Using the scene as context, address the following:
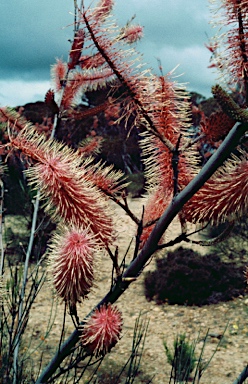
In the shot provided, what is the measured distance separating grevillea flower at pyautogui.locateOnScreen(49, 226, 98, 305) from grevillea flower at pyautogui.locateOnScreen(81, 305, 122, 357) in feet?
0.23

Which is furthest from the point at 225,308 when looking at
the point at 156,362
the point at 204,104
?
the point at 204,104

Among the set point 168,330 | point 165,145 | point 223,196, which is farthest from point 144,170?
point 168,330

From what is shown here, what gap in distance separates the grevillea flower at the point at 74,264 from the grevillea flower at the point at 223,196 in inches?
9.0

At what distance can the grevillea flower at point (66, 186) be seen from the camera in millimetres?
965

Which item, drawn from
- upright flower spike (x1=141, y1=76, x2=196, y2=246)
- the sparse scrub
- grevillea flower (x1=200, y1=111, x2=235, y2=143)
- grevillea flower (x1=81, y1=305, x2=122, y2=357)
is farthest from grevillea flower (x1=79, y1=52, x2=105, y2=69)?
grevillea flower (x1=81, y1=305, x2=122, y2=357)

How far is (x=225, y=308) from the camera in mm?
6508

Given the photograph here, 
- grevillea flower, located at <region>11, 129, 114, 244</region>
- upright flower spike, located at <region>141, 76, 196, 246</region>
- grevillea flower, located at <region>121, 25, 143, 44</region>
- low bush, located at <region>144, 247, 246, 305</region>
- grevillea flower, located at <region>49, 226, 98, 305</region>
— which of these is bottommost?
low bush, located at <region>144, 247, 246, 305</region>

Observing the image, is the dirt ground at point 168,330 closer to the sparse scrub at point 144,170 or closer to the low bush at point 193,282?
the low bush at point 193,282

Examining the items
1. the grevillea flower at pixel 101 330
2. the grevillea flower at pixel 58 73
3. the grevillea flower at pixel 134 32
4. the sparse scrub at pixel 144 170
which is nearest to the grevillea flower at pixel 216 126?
the sparse scrub at pixel 144 170

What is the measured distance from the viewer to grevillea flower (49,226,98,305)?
942 millimetres

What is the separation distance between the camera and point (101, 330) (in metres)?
1.01

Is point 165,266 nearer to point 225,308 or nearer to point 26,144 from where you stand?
point 225,308

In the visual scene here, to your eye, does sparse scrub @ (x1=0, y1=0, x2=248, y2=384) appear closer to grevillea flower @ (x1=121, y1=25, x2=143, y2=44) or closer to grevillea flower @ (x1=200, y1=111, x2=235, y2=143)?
grevillea flower @ (x1=200, y1=111, x2=235, y2=143)

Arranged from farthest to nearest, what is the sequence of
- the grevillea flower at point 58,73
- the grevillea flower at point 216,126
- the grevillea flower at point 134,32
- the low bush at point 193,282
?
1. the low bush at point 193,282
2. the grevillea flower at point 58,73
3. the grevillea flower at point 134,32
4. the grevillea flower at point 216,126
